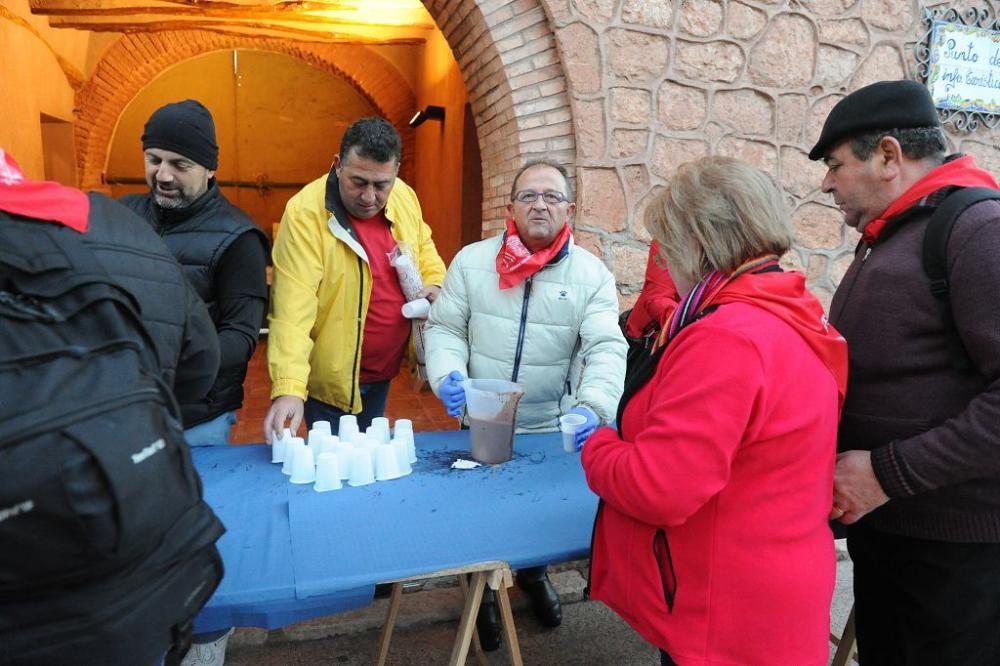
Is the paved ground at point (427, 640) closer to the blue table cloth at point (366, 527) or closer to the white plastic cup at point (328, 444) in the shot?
the blue table cloth at point (366, 527)

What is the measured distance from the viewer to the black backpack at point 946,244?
1.53m

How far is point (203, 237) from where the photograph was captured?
2123 millimetres

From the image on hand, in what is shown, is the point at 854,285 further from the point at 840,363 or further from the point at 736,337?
the point at 736,337

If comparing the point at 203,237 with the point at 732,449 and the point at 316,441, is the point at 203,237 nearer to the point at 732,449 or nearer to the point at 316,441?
the point at 316,441

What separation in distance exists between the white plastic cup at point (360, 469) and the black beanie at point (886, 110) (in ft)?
5.07

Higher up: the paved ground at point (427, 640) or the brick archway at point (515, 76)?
the brick archway at point (515, 76)

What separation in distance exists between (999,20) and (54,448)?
20.1ft

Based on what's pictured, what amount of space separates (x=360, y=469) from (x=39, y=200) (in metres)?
1.14

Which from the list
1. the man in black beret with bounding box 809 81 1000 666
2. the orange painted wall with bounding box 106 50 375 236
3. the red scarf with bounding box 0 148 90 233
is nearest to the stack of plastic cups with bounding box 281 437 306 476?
the red scarf with bounding box 0 148 90 233

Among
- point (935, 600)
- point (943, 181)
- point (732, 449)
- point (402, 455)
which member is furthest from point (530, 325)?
point (935, 600)

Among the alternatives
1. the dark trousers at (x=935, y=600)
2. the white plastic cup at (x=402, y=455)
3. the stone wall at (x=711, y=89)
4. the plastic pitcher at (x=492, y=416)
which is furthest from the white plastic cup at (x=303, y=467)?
the stone wall at (x=711, y=89)

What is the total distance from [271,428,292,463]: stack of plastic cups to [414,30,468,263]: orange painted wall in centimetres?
519

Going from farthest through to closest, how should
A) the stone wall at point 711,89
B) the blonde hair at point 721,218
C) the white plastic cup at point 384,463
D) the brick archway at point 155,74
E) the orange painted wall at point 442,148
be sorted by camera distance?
the brick archway at point 155,74 < the orange painted wall at point 442,148 < the stone wall at point 711,89 < the white plastic cup at point 384,463 < the blonde hair at point 721,218

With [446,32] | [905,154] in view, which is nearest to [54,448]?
[905,154]
